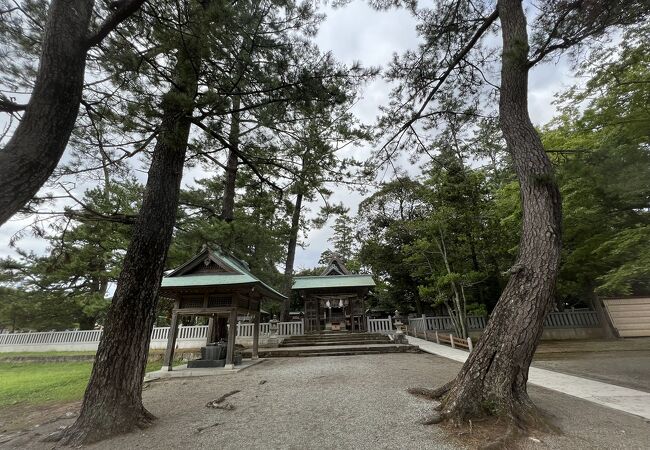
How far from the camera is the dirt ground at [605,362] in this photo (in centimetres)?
563

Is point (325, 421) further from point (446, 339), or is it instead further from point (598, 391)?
point (446, 339)

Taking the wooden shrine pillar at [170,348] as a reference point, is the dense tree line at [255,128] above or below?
above

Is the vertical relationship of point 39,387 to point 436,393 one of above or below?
below

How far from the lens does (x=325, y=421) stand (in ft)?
11.6

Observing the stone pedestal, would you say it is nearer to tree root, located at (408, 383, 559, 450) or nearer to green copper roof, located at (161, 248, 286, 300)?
green copper roof, located at (161, 248, 286, 300)

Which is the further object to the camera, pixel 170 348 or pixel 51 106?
pixel 170 348

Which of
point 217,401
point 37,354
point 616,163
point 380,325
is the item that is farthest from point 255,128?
point 37,354

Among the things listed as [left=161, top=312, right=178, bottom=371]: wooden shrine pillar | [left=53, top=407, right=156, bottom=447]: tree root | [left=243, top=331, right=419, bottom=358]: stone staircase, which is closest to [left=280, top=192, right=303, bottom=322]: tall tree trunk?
[left=243, top=331, right=419, bottom=358]: stone staircase

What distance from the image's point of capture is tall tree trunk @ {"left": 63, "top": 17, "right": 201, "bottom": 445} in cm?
345

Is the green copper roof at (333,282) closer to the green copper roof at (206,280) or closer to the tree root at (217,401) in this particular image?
the green copper roof at (206,280)

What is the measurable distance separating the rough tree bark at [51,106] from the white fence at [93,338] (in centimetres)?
1142

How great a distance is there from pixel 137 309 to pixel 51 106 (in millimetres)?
2621

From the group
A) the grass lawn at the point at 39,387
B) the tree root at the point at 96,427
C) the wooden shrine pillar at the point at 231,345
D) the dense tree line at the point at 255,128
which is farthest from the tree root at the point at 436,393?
the grass lawn at the point at 39,387

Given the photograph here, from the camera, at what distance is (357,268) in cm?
2341
